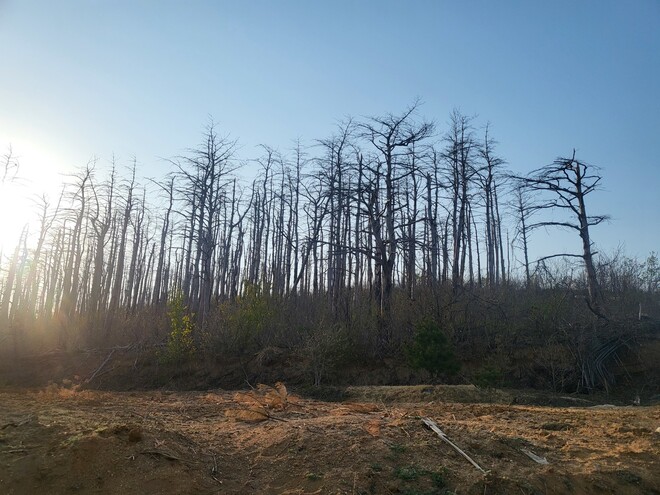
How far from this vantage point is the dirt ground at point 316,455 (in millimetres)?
5320

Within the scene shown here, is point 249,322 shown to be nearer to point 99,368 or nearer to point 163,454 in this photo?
point 99,368

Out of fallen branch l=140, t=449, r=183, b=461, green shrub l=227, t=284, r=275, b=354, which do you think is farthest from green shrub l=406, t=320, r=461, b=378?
fallen branch l=140, t=449, r=183, b=461

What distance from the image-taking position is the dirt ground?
Answer: 532 cm

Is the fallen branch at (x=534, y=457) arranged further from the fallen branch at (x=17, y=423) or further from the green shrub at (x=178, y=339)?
the green shrub at (x=178, y=339)

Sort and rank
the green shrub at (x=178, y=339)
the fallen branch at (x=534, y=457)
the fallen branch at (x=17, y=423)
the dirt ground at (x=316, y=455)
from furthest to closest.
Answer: the green shrub at (x=178, y=339) < the fallen branch at (x=17, y=423) < the fallen branch at (x=534, y=457) < the dirt ground at (x=316, y=455)

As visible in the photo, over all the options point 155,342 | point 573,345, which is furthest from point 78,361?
point 573,345

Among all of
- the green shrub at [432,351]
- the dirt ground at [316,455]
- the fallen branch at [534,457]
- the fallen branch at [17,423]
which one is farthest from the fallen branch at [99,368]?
the fallen branch at [534,457]

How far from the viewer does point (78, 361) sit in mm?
22078

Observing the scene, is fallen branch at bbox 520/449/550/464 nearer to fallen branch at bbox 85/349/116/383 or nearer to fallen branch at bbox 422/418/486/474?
fallen branch at bbox 422/418/486/474

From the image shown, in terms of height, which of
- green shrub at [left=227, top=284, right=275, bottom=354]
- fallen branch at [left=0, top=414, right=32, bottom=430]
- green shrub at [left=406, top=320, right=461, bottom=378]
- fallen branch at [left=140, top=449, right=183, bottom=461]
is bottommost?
fallen branch at [left=140, top=449, right=183, bottom=461]

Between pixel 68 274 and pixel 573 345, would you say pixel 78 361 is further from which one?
pixel 573 345

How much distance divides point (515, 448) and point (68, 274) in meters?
34.6

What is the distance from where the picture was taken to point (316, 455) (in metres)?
5.94

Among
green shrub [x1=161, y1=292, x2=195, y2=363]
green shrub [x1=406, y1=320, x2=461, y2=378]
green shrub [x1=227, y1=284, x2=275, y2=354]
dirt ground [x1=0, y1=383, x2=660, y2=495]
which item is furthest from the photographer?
green shrub [x1=227, y1=284, x2=275, y2=354]
